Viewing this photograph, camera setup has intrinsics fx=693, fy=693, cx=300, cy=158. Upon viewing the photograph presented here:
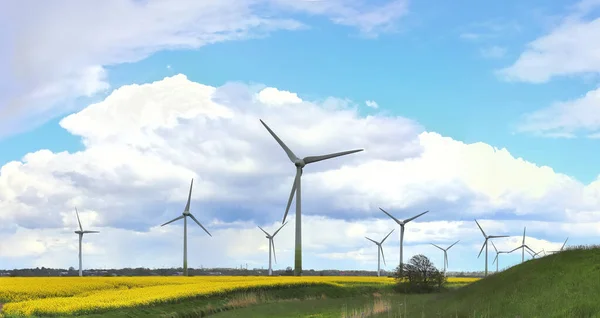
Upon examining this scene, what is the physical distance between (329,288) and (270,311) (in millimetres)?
21236

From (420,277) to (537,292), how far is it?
33173 millimetres

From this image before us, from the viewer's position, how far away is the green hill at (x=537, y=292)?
35.7 metres

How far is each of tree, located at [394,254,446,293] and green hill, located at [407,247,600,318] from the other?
21.1 metres

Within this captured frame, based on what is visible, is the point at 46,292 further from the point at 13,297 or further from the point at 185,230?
the point at 185,230

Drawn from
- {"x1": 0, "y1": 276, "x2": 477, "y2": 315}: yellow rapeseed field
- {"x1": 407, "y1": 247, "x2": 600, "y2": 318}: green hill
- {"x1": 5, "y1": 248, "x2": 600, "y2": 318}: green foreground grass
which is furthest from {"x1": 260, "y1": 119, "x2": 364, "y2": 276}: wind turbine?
{"x1": 407, "y1": 247, "x2": 600, "y2": 318}: green hill

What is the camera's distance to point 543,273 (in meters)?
45.9

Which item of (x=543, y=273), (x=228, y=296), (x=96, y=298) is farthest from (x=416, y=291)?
(x=96, y=298)

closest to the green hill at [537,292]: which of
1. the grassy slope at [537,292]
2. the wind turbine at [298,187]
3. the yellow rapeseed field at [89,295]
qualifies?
the grassy slope at [537,292]

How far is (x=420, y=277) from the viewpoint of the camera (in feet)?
242

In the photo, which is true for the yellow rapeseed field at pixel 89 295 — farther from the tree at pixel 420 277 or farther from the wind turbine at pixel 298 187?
the wind turbine at pixel 298 187

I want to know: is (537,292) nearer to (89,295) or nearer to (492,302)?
(492,302)

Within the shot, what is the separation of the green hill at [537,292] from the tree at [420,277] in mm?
21145

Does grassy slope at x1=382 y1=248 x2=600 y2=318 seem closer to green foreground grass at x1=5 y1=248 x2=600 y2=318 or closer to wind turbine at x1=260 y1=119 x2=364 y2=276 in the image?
green foreground grass at x1=5 y1=248 x2=600 y2=318

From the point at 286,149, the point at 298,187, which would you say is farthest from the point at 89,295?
the point at 286,149
